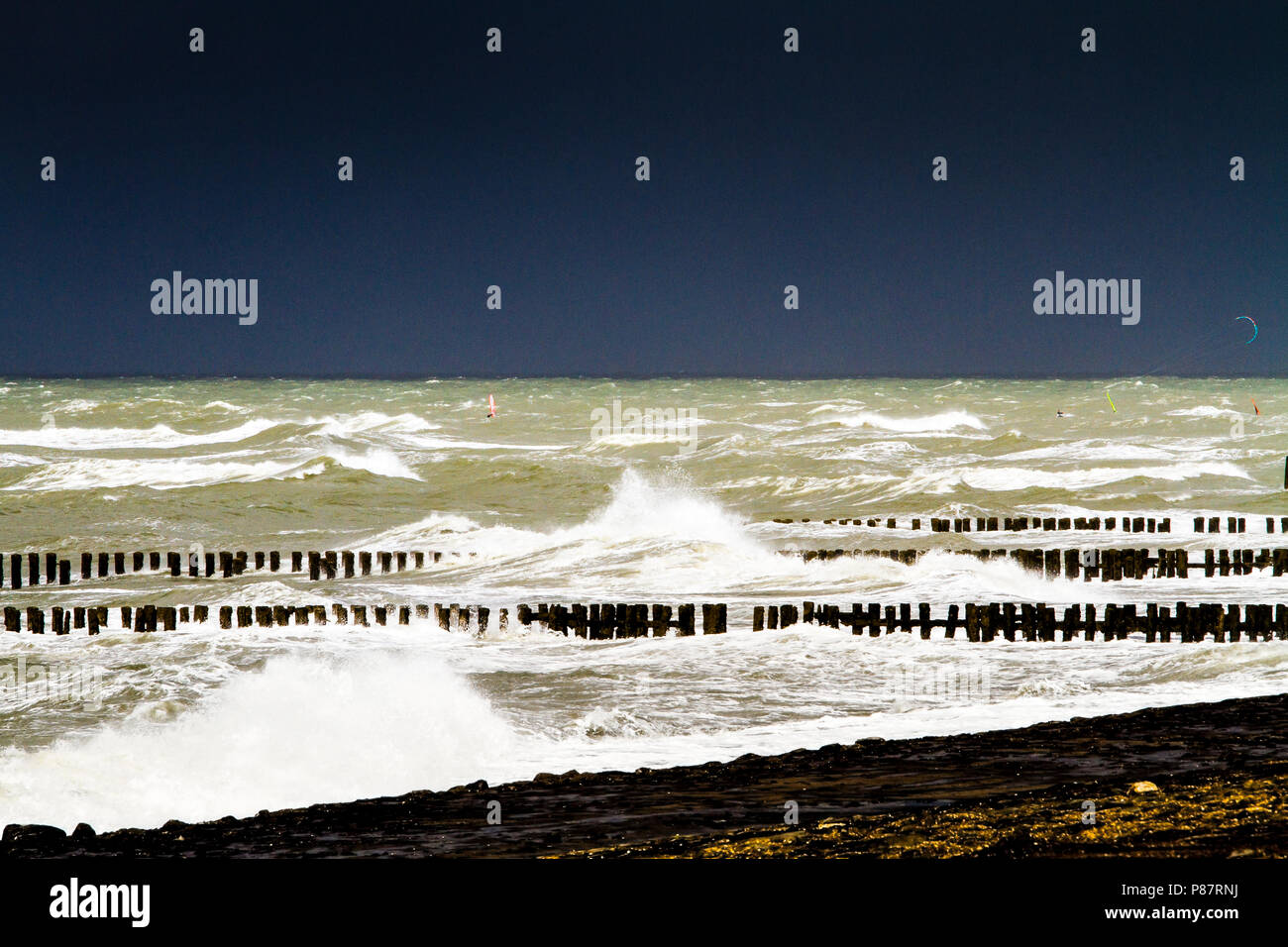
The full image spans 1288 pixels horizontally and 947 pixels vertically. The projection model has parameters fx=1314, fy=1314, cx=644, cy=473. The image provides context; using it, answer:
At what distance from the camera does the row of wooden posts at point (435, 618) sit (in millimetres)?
14484

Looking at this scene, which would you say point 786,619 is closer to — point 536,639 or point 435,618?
point 536,639

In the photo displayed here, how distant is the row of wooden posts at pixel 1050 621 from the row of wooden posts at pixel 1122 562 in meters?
4.12

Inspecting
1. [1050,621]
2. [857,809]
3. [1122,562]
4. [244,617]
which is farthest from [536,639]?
[1122,562]

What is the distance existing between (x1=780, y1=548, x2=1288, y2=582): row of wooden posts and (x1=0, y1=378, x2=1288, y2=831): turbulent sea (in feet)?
1.01

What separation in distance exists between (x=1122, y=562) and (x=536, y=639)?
937 cm

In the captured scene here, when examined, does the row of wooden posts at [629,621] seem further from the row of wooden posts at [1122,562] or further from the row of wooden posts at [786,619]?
the row of wooden posts at [1122,562]

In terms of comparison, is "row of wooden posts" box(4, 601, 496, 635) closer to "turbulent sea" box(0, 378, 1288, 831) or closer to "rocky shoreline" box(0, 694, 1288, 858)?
"turbulent sea" box(0, 378, 1288, 831)

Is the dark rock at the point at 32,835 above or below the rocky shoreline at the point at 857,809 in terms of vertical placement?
below

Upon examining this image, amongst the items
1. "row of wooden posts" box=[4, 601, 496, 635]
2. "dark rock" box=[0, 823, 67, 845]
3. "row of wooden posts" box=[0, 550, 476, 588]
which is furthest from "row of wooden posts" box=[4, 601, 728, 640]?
"dark rock" box=[0, 823, 67, 845]

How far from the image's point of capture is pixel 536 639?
47.8 ft

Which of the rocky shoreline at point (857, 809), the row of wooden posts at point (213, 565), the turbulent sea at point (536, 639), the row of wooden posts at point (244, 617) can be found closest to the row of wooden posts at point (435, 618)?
the row of wooden posts at point (244, 617)

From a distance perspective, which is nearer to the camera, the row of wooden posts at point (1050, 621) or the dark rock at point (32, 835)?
the dark rock at point (32, 835)
